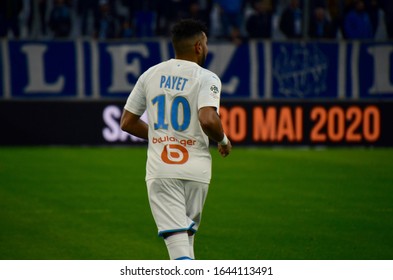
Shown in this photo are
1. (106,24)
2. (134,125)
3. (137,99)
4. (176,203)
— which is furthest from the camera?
(106,24)

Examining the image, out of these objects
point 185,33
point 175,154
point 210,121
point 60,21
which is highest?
point 60,21

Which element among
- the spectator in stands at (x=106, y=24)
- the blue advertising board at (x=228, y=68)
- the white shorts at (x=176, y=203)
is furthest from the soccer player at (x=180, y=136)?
the spectator in stands at (x=106, y=24)

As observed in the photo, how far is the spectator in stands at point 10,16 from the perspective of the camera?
21.8 metres

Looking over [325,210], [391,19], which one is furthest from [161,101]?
[391,19]

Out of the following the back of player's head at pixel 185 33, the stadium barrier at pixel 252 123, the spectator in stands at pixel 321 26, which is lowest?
the stadium barrier at pixel 252 123

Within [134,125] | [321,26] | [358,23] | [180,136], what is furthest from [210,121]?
[321,26]

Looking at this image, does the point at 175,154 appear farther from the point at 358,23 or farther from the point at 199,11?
the point at 199,11

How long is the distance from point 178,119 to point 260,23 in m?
15.1

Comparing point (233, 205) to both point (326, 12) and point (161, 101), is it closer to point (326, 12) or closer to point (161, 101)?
point (161, 101)

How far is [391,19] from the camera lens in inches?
808

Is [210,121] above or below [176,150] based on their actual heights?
above

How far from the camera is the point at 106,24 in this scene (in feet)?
73.6

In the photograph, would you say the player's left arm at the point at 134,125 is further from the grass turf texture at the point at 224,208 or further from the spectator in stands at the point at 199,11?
the spectator in stands at the point at 199,11

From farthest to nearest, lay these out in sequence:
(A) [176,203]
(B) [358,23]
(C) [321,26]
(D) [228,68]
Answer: (C) [321,26] → (B) [358,23] → (D) [228,68] → (A) [176,203]
